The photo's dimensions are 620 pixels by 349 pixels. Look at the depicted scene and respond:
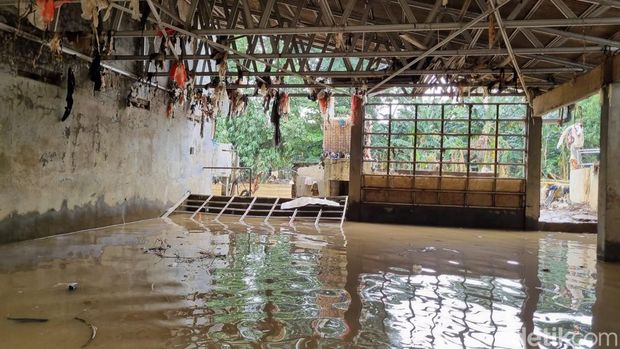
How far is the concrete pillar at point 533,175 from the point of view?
12.5 meters

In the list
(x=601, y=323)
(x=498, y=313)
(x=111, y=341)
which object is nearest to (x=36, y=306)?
(x=111, y=341)

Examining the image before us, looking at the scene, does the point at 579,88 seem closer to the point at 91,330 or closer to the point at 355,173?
the point at 355,173

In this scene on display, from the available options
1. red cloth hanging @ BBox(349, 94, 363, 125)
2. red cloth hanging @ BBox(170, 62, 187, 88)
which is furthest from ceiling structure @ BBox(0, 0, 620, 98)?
red cloth hanging @ BBox(349, 94, 363, 125)

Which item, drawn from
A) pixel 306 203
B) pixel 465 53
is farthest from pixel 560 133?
pixel 465 53

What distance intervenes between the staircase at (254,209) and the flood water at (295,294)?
14.9 ft

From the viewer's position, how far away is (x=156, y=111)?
40.9ft

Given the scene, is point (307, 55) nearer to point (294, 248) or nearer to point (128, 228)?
point (294, 248)

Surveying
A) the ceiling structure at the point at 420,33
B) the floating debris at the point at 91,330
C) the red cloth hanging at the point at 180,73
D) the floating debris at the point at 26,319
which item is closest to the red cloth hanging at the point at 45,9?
the ceiling structure at the point at 420,33

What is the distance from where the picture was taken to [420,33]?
29.7ft

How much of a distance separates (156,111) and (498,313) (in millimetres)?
10723

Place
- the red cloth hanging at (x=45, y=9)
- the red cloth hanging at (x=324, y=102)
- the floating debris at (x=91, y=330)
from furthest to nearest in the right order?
the red cloth hanging at (x=324, y=102) → the red cloth hanging at (x=45, y=9) → the floating debris at (x=91, y=330)

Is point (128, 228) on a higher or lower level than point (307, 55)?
lower

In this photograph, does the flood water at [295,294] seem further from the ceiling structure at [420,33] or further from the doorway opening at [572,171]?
the doorway opening at [572,171]

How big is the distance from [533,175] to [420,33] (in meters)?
6.08
